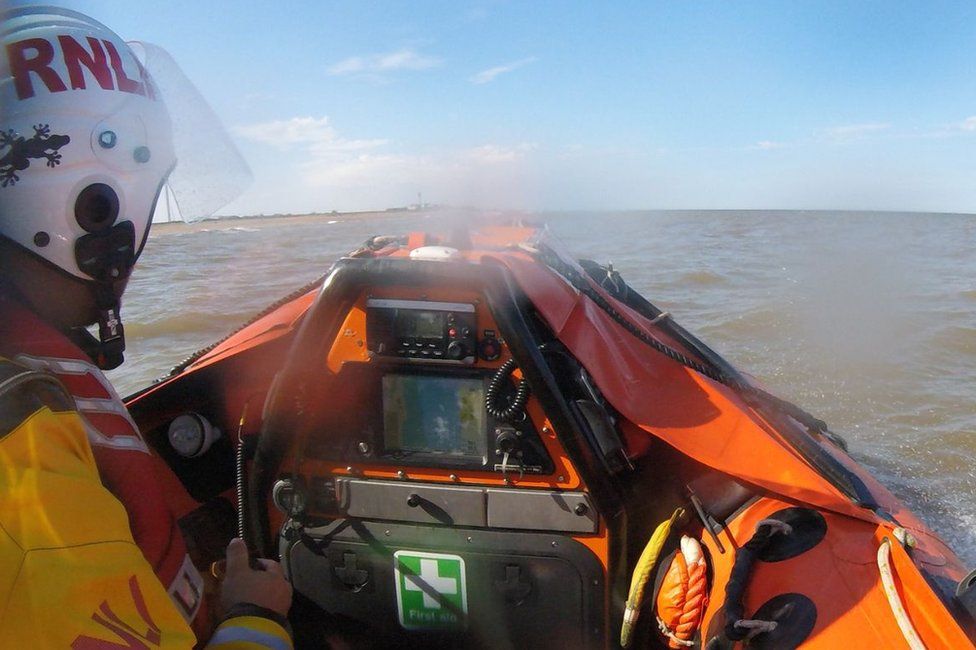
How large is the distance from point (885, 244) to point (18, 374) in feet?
76.4

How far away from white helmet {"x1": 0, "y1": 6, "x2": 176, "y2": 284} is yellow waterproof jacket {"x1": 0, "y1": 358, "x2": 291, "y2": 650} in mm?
629

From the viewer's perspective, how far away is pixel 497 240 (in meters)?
4.12

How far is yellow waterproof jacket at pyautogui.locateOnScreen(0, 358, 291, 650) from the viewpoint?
2.32 ft

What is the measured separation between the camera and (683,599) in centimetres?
188

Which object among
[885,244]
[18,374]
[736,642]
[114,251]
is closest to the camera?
[18,374]

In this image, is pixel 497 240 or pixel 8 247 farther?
pixel 497 240

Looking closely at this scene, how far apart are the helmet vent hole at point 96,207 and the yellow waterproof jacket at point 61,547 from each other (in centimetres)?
66

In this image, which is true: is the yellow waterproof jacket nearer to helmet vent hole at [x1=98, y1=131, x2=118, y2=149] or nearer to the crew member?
the crew member

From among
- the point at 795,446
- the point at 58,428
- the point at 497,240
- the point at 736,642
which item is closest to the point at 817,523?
the point at 795,446

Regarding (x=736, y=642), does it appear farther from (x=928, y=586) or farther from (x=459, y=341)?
(x=459, y=341)

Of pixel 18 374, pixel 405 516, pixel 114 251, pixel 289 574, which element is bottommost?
pixel 289 574

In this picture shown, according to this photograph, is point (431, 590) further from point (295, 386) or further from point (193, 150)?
point (193, 150)

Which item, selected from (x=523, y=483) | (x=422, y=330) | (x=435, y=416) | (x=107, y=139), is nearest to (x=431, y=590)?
(x=523, y=483)

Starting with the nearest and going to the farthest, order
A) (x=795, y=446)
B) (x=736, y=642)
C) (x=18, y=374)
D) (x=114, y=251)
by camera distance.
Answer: (x=18, y=374) < (x=114, y=251) < (x=736, y=642) < (x=795, y=446)
